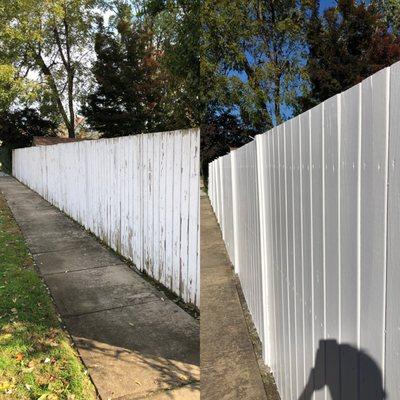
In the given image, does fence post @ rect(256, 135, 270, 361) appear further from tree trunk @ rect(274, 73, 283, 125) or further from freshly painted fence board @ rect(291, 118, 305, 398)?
tree trunk @ rect(274, 73, 283, 125)

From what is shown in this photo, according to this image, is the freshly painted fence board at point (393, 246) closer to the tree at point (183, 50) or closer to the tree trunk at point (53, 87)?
the tree at point (183, 50)

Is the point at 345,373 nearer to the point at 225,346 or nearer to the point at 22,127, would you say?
the point at 225,346

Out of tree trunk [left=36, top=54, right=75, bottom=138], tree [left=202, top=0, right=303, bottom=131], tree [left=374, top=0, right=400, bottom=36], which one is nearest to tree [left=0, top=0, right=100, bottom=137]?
tree trunk [left=36, top=54, right=75, bottom=138]

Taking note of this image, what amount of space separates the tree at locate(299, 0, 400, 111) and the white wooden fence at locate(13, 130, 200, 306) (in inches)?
A: 686

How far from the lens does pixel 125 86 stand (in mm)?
35625

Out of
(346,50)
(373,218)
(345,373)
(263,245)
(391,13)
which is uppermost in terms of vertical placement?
(391,13)

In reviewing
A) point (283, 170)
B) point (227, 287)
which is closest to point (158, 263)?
point (227, 287)

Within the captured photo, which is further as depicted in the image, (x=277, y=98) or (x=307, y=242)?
(x=277, y=98)

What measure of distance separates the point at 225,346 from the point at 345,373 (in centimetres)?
244

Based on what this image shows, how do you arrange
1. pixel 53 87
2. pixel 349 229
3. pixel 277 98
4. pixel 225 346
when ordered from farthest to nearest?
pixel 53 87 < pixel 277 98 < pixel 225 346 < pixel 349 229

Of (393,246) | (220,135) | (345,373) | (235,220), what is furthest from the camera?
(220,135)

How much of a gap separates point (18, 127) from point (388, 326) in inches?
1458

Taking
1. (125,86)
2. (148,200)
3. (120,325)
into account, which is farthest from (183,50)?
(120,325)

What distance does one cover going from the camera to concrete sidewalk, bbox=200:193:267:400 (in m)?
3.32
